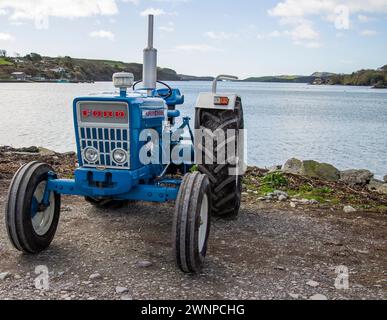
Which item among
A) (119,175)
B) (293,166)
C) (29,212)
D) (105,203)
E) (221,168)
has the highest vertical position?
(119,175)

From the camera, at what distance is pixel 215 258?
16.9 ft

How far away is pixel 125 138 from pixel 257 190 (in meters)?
4.05

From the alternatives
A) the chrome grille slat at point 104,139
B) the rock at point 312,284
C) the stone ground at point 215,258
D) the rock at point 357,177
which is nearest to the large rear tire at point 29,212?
the stone ground at point 215,258

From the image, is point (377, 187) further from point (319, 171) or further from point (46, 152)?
point (46, 152)

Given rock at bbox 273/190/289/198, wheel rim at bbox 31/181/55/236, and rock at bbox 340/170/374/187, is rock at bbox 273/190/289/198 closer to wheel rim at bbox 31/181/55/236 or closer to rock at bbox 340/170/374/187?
wheel rim at bbox 31/181/55/236

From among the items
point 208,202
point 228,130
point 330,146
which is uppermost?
point 228,130

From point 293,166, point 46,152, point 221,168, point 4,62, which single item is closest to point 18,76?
point 4,62

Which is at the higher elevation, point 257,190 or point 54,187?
point 54,187

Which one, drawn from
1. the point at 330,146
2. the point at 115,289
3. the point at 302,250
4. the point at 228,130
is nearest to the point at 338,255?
the point at 302,250

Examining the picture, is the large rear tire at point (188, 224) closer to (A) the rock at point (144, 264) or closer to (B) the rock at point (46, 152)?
(A) the rock at point (144, 264)

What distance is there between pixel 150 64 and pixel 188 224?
3082 mm

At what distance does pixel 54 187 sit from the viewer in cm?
522
